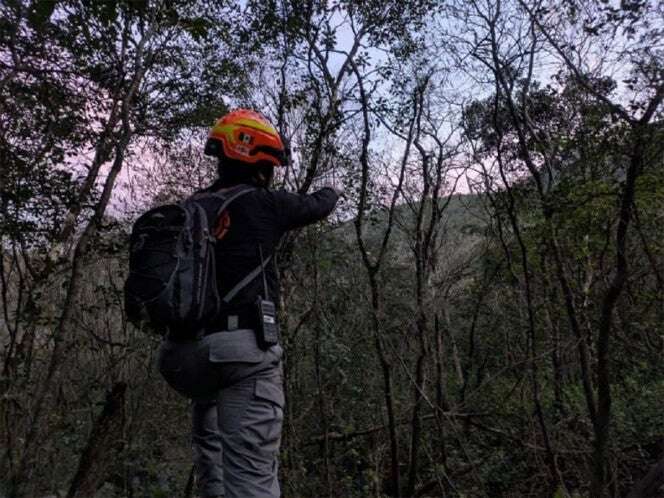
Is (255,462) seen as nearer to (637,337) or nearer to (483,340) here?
(637,337)

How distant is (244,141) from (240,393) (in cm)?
110

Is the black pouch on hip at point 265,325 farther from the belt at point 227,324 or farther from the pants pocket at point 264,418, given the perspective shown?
the pants pocket at point 264,418

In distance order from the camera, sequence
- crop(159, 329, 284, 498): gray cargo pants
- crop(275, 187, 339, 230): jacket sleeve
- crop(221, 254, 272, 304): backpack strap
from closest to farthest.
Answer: crop(159, 329, 284, 498): gray cargo pants, crop(221, 254, 272, 304): backpack strap, crop(275, 187, 339, 230): jacket sleeve

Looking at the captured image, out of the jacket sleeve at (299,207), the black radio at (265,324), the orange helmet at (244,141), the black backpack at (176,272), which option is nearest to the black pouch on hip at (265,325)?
the black radio at (265,324)

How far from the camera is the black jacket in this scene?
2354mm

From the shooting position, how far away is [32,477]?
5023 mm

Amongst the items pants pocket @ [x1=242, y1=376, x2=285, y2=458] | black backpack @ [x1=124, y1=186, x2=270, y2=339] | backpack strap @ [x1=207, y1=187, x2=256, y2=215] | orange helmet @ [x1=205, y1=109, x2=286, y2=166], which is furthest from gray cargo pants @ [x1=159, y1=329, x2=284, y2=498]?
orange helmet @ [x1=205, y1=109, x2=286, y2=166]

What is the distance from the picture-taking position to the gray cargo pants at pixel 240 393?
7.18 ft

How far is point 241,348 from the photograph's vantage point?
2.24 metres

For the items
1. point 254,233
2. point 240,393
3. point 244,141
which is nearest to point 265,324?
point 240,393

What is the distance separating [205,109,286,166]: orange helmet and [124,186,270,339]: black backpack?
0.31 m

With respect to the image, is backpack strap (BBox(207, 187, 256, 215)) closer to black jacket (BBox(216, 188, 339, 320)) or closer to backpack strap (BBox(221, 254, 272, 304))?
black jacket (BBox(216, 188, 339, 320))

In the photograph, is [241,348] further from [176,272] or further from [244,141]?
[244,141]

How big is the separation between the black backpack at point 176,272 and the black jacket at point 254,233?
0.12 ft
